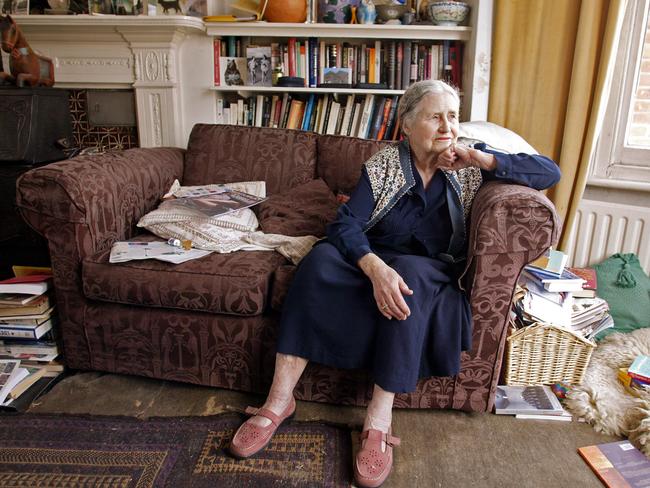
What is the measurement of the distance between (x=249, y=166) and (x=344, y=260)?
90cm

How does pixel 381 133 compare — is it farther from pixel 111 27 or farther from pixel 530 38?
pixel 111 27

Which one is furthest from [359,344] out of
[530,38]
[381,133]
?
[530,38]

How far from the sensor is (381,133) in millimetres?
2523

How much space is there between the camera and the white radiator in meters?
2.16

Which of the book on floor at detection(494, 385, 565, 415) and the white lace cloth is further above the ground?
the white lace cloth

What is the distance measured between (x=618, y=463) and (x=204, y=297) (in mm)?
1257

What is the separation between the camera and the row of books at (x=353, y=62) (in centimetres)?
250

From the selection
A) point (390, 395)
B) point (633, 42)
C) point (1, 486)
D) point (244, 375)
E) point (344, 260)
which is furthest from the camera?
point (633, 42)

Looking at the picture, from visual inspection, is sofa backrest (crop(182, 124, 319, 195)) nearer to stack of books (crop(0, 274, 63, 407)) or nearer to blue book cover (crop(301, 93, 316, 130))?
blue book cover (crop(301, 93, 316, 130))

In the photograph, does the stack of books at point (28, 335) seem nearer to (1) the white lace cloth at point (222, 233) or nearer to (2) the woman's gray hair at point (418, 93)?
(1) the white lace cloth at point (222, 233)

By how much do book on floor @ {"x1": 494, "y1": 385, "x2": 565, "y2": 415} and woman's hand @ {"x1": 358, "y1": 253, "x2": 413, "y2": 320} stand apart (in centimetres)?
56

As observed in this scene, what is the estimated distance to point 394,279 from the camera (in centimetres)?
132

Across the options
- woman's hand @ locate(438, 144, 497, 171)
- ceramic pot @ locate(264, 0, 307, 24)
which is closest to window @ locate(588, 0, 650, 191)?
woman's hand @ locate(438, 144, 497, 171)

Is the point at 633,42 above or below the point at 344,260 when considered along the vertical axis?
above
